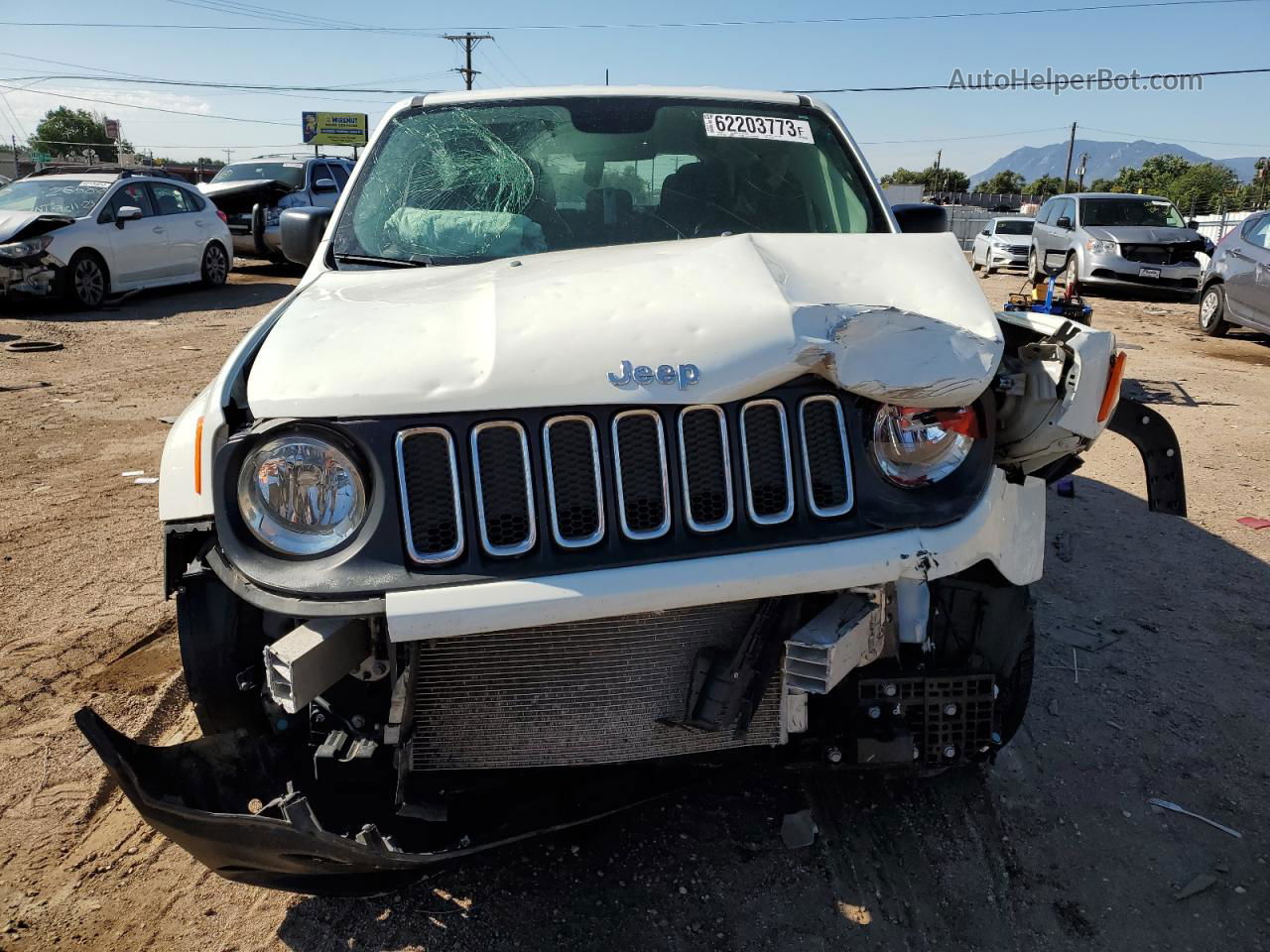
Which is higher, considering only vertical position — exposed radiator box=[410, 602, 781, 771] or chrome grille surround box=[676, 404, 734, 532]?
chrome grille surround box=[676, 404, 734, 532]

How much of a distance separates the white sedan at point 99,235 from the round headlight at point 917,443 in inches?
492

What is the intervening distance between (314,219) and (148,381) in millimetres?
6180

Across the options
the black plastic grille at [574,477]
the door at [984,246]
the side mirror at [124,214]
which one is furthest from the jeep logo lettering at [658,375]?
the door at [984,246]

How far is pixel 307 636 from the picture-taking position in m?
1.93

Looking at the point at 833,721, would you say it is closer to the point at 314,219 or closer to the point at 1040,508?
the point at 1040,508

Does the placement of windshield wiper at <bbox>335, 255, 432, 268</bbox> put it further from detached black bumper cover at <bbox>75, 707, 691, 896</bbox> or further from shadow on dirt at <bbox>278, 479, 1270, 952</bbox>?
shadow on dirt at <bbox>278, 479, 1270, 952</bbox>

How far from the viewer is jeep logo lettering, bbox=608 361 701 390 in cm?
201

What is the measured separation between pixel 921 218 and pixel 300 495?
2.79m

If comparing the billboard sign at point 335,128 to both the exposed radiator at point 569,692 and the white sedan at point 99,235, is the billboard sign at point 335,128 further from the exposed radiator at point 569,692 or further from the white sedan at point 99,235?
the exposed radiator at point 569,692

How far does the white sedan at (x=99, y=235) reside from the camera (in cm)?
1169

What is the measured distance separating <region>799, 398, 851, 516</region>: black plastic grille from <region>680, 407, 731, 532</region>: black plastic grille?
0.19 m

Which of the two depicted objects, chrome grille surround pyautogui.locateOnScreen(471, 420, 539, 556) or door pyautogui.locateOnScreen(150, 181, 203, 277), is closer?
chrome grille surround pyautogui.locateOnScreen(471, 420, 539, 556)

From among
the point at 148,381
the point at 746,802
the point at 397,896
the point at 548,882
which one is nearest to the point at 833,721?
the point at 746,802

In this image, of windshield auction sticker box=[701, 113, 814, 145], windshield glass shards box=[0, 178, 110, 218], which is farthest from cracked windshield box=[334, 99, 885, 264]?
windshield glass shards box=[0, 178, 110, 218]
